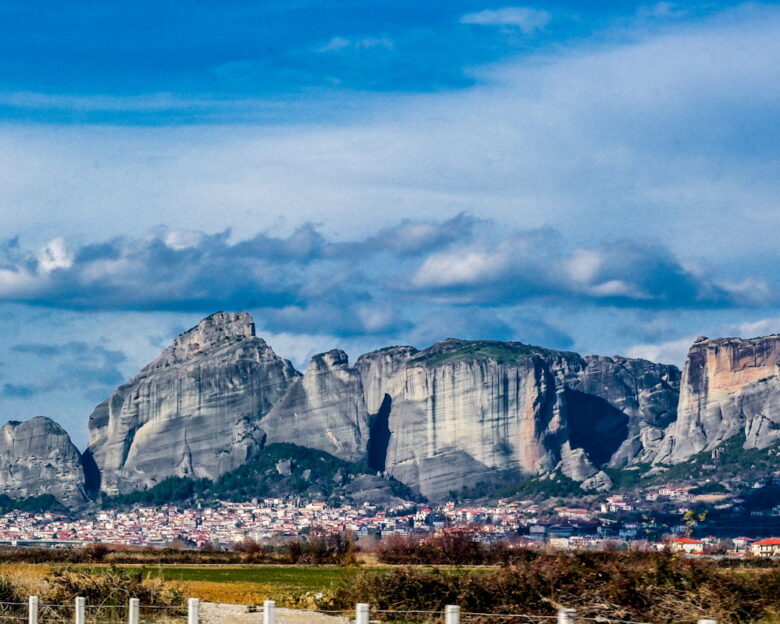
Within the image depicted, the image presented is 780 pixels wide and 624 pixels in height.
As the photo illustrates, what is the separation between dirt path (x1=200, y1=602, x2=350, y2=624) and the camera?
1220 inches

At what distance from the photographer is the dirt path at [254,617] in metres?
31.0

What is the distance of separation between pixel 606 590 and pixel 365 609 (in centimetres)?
718

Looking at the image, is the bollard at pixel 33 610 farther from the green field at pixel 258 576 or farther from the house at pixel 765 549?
the house at pixel 765 549

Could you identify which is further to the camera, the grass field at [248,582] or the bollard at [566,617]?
the grass field at [248,582]

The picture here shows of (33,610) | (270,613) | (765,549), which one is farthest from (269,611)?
(765,549)

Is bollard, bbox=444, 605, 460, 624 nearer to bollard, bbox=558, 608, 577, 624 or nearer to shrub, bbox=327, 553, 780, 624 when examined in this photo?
bollard, bbox=558, 608, 577, 624

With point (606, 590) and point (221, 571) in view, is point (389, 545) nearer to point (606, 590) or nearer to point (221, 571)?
point (221, 571)

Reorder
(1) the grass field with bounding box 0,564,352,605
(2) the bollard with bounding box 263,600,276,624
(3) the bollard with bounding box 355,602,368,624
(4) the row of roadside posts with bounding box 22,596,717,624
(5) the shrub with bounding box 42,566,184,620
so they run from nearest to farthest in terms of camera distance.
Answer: (4) the row of roadside posts with bounding box 22,596,717,624
(3) the bollard with bounding box 355,602,368,624
(2) the bollard with bounding box 263,600,276,624
(5) the shrub with bounding box 42,566,184,620
(1) the grass field with bounding box 0,564,352,605

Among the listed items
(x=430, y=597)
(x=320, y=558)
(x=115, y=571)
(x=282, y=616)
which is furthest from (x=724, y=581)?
(x=320, y=558)

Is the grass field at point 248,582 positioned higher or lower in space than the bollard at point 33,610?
lower

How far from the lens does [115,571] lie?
32469 mm

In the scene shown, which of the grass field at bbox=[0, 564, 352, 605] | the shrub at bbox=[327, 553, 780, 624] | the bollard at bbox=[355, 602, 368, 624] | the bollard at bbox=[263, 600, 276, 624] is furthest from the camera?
the grass field at bbox=[0, 564, 352, 605]

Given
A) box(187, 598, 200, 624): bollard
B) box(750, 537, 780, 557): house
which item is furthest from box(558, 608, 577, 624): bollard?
box(750, 537, 780, 557): house

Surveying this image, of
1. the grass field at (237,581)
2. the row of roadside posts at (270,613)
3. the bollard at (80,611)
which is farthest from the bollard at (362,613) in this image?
the grass field at (237,581)
